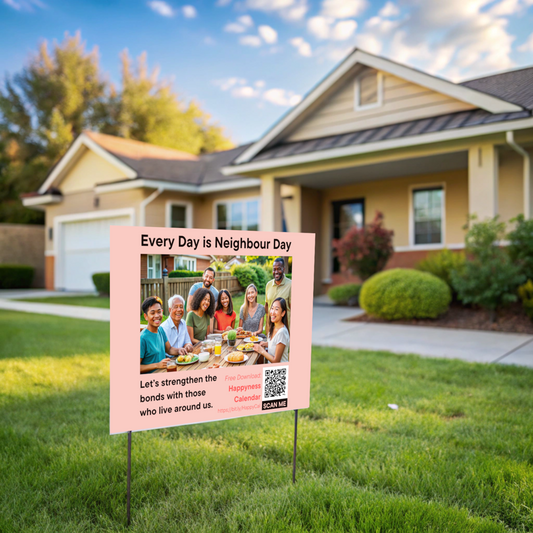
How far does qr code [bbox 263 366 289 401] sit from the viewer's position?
2.64 m

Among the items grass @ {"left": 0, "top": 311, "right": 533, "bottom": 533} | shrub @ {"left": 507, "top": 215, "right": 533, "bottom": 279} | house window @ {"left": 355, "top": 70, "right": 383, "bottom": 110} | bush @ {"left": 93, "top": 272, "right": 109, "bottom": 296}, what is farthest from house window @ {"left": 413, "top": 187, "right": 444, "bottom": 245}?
bush @ {"left": 93, "top": 272, "right": 109, "bottom": 296}

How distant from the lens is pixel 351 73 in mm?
12070

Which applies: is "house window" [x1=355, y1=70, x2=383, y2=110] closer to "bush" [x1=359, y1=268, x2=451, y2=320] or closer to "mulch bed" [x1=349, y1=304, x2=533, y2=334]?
"bush" [x1=359, y1=268, x2=451, y2=320]

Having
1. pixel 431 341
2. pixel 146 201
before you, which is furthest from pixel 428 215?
pixel 146 201

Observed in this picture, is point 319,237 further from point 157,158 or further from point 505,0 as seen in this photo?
point 505,0

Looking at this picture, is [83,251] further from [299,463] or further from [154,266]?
[154,266]

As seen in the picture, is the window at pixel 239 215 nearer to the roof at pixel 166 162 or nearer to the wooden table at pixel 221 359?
the roof at pixel 166 162

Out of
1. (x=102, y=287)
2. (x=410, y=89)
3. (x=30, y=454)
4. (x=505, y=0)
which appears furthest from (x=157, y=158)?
(x=30, y=454)

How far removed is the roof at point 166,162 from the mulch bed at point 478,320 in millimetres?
8157

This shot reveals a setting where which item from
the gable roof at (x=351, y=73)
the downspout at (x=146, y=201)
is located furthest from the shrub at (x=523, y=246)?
the downspout at (x=146, y=201)

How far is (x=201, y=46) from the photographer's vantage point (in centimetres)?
3144

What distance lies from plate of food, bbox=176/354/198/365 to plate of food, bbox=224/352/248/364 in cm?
18

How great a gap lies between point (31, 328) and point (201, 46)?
91.0 ft

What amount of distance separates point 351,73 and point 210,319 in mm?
11254
